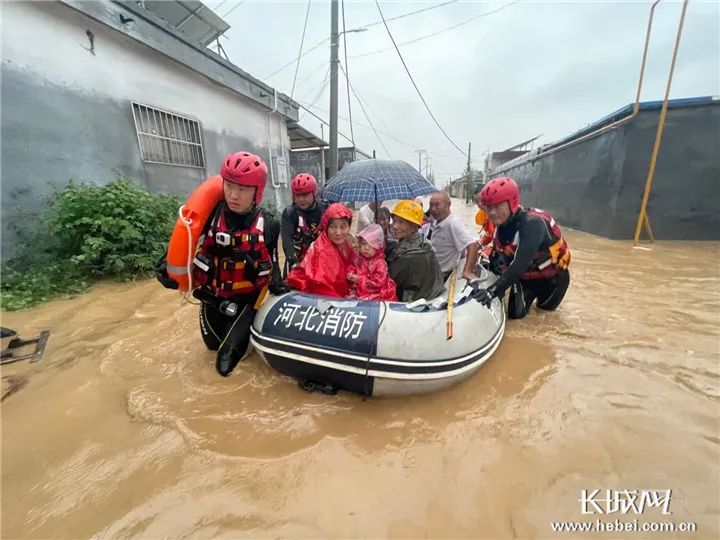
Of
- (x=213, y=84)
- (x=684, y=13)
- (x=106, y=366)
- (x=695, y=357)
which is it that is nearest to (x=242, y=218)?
(x=106, y=366)

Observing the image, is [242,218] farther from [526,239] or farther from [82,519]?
[526,239]

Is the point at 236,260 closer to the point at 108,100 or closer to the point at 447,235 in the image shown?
the point at 447,235

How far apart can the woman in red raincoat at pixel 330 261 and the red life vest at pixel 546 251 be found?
1.66 m

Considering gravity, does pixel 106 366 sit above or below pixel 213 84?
below

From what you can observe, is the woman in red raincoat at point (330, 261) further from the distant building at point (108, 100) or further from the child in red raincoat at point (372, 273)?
the distant building at point (108, 100)

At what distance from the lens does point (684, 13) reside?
6.79m

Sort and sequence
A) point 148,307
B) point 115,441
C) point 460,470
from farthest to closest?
point 148,307
point 115,441
point 460,470

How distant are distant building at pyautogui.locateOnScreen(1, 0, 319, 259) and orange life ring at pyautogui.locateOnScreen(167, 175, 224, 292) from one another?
12.9ft

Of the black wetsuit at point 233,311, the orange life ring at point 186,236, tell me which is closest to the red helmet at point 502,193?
the black wetsuit at point 233,311

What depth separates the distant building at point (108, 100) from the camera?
4395 mm

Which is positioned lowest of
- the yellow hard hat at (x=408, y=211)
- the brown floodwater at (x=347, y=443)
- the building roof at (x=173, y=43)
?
the brown floodwater at (x=347, y=443)

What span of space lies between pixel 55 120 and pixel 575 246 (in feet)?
33.7

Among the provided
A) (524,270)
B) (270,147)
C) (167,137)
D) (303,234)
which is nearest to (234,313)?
(303,234)

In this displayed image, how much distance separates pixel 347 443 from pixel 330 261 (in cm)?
133
